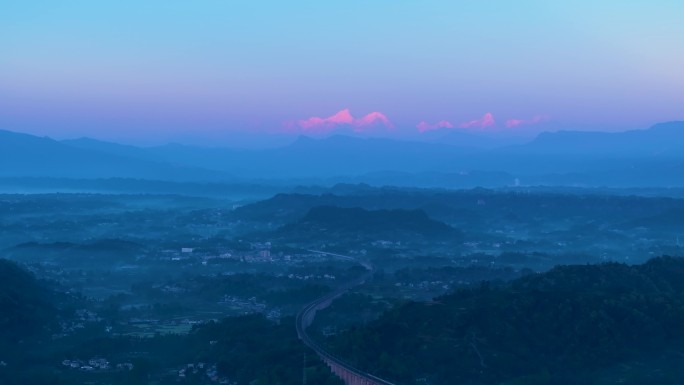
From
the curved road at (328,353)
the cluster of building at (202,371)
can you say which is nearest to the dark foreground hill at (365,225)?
the curved road at (328,353)

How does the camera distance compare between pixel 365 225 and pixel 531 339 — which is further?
pixel 365 225

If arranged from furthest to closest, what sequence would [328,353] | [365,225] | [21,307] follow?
[365,225] → [21,307] → [328,353]

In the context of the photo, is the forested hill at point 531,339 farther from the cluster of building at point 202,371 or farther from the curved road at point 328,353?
the cluster of building at point 202,371

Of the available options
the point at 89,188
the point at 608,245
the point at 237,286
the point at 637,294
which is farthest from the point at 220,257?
the point at 89,188

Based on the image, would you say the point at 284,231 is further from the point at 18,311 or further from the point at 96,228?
the point at 18,311

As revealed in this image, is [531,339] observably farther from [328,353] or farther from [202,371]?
[202,371]

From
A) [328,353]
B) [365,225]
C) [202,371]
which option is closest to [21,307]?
[202,371]
